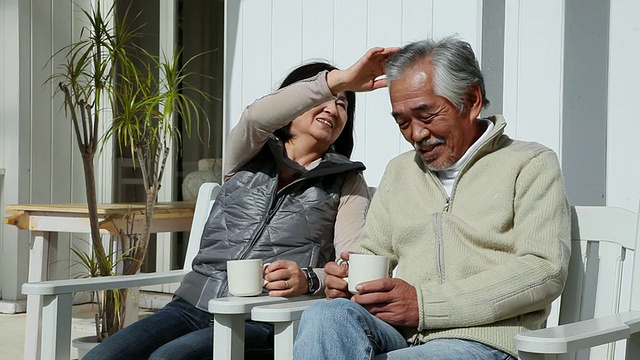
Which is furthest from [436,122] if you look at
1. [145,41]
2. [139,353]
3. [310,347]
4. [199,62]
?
[145,41]

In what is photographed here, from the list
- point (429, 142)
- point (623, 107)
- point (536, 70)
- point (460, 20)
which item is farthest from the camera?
point (460, 20)

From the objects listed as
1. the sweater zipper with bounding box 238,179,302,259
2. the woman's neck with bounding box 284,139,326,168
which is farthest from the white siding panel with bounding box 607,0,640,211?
the sweater zipper with bounding box 238,179,302,259

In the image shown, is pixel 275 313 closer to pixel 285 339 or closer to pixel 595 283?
pixel 285 339

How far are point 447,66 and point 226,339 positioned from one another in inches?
32.5

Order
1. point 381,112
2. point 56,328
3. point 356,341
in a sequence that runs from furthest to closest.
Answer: point 381,112 → point 56,328 → point 356,341

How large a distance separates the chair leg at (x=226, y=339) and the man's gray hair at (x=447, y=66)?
2.32ft

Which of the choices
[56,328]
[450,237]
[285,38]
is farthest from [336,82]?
[285,38]

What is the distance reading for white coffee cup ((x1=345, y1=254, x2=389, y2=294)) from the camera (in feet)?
6.07

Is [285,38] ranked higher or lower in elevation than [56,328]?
higher

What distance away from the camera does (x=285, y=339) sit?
182cm

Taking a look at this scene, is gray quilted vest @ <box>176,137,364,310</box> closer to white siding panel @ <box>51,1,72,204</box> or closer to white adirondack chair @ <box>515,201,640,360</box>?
white adirondack chair @ <box>515,201,640,360</box>

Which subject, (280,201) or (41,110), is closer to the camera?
(280,201)

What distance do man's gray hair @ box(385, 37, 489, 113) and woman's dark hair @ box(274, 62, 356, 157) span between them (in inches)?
17.7

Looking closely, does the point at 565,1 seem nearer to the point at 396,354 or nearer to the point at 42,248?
the point at 396,354
